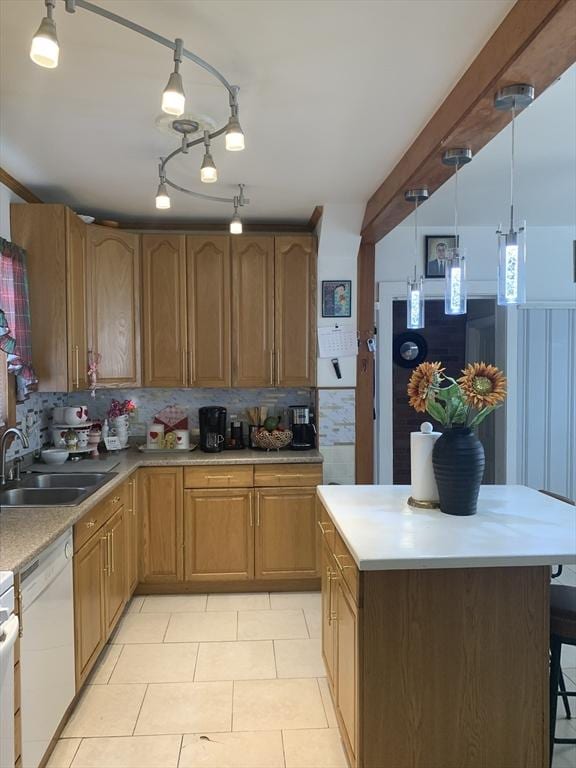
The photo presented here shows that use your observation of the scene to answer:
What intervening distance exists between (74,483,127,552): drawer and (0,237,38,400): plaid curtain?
2.58 ft

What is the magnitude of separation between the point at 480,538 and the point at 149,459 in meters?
2.42

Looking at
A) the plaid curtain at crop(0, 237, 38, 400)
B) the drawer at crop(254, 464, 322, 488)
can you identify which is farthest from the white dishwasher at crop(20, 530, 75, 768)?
the drawer at crop(254, 464, 322, 488)

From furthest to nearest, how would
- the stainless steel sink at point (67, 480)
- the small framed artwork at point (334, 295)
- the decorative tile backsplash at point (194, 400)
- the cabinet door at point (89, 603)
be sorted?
the decorative tile backsplash at point (194, 400), the small framed artwork at point (334, 295), the stainless steel sink at point (67, 480), the cabinet door at point (89, 603)

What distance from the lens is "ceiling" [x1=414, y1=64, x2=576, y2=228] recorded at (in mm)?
2367

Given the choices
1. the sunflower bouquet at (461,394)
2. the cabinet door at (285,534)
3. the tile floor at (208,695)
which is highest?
the sunflower bouquet at (461,394)

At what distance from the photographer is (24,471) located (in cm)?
325

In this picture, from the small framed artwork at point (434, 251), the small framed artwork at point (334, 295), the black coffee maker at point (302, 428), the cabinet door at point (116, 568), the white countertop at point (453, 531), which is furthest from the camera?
the small framed artwork at point (434, 251)

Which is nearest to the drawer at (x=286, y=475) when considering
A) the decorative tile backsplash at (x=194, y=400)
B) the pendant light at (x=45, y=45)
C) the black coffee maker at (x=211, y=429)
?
the black coffee maker at (x=211, y=429)

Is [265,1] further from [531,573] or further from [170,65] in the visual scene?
[531,573]

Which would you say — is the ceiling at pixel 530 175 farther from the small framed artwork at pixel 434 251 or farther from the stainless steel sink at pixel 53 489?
the stainless steel sink at pixel 53 489

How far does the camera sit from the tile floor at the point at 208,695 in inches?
88.2

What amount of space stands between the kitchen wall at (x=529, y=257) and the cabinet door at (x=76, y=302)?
2161 mm

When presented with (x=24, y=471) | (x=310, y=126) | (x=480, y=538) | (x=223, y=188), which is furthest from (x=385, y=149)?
(x=24, y=471)

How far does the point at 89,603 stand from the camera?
2.60 m
